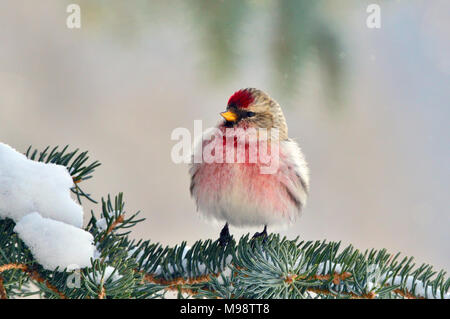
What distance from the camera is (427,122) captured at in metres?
3.40

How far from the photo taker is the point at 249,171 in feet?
4.97

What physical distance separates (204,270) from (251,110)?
65 cm

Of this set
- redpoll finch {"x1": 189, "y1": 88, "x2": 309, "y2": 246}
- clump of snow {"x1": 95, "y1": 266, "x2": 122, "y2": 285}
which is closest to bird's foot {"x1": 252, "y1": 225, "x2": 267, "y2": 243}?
redpoll finch {"x1": 189, "y1": 88, "x2": 309, "y2": 246}

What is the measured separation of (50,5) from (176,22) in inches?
92.3

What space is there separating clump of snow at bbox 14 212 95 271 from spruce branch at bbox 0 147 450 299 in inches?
0.6

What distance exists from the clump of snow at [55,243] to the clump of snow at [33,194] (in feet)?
0.11

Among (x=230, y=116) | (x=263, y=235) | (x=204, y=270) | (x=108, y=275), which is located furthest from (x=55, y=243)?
(x=230, y=116)

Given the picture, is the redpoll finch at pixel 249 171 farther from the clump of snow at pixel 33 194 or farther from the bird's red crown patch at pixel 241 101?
the clump of snow at pixel 33 194

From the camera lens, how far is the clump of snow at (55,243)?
842 mm

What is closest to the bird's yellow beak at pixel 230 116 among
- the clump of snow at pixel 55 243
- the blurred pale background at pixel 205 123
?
the clump of snow at pixel 55 243

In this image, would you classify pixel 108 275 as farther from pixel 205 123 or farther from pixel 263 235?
pixel 205 123

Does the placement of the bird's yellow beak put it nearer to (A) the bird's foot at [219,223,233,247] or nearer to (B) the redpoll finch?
(B) the redpoll finch

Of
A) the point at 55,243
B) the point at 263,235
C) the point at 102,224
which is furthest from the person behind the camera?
the point at 263,235
